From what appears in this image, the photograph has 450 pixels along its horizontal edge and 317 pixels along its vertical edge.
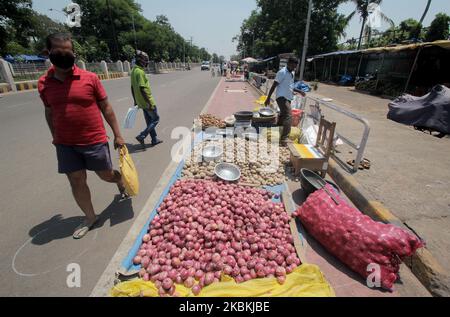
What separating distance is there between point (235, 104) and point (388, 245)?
950 cm

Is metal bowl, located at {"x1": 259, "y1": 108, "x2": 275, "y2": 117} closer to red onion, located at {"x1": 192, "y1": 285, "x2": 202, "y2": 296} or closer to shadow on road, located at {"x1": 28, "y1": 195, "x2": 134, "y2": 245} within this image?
shadow on road, located at {"x1": 28, "y1": 195, "x2": 134, "y2": 245}

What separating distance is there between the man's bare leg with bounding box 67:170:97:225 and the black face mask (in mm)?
1127

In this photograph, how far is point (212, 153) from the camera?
4.68m

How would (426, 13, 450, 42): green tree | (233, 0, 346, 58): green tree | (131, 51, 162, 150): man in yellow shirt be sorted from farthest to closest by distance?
(233, 0, 346, 58): green tree, (426, 13, 450, 42): green tree, (131, 51, 162, 150): man in yellow shirt

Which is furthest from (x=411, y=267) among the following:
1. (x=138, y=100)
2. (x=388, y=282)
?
(x=138, y=100)

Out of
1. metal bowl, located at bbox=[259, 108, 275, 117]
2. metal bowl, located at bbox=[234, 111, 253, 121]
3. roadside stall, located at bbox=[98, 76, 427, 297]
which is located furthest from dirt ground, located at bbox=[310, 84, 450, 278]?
metal bowl, located at bbox=[234, 111, 253, 121]

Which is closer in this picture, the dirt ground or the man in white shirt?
the dirt ground

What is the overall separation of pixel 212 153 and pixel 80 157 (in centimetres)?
250

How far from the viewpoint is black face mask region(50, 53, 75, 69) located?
7.02ft

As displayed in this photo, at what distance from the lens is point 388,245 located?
207 centimetres

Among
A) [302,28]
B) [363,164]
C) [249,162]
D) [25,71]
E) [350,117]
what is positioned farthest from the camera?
[302,28]

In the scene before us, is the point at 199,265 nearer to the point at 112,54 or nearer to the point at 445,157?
the point at 445,157

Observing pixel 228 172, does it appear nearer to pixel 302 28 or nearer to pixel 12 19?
pixel 12 19

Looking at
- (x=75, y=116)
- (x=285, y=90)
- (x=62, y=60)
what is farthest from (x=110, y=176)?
(x=285, y=90)
